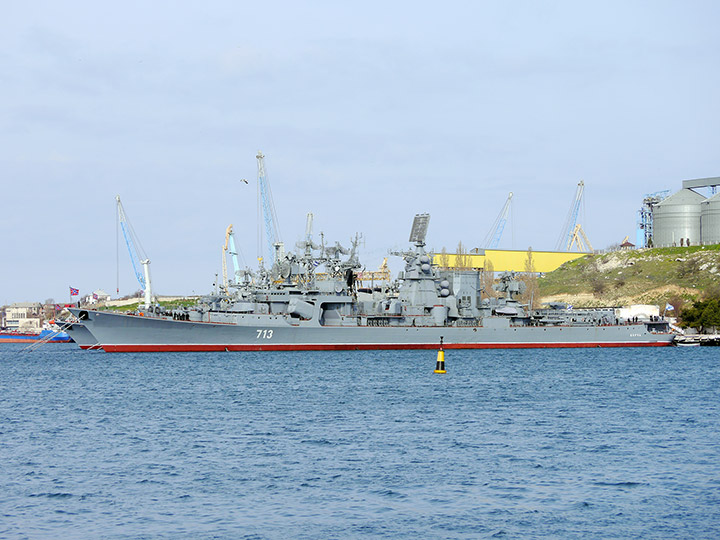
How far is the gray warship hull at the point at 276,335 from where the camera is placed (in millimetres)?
64438

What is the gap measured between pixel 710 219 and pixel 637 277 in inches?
672

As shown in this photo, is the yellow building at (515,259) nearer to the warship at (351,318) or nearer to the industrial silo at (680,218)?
the industrial silo at (680,218)

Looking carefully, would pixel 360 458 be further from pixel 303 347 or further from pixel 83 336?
pixel 83 336

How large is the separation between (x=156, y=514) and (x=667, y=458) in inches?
557

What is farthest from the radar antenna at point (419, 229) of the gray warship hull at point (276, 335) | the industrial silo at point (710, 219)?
the industrial silo at point (710, 219)

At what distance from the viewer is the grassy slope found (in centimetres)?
10919

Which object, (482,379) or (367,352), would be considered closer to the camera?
(482,379)

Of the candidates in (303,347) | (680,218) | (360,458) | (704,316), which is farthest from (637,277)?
(360,458)

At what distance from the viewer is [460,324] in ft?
234

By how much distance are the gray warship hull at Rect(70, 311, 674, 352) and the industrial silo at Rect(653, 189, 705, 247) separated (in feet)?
214

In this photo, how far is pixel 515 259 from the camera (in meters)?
130

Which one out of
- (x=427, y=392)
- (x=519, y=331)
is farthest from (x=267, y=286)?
(x=427, y=392)

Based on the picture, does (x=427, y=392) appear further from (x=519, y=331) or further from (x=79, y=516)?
(x=519, y=331)

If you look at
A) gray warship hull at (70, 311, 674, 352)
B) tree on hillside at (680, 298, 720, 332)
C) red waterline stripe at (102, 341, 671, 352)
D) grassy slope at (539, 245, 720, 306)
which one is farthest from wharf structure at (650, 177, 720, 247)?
red waterline stripe at (102, 341, 671, 352)
